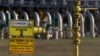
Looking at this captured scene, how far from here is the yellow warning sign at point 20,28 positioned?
16.7m

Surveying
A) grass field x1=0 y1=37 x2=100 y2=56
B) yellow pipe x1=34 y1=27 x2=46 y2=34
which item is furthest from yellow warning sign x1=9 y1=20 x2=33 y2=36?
yellow pipe x1=34 y1=27 x2=46 y2=34

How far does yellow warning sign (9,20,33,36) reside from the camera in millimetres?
16719

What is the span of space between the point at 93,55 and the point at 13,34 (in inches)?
528

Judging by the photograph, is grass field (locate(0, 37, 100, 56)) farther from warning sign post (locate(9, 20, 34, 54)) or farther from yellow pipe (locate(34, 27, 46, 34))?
yellow pipe (locate(34, 27, 46, 34))

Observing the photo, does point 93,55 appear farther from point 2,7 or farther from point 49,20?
point 2,7

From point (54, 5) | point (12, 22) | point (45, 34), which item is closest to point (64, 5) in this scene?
point (54, 5)

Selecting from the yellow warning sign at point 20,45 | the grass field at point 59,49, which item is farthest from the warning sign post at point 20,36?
the grass field at point 59,49

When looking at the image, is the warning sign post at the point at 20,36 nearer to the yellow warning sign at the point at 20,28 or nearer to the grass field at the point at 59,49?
the yellow warning sign at the point at 20,28

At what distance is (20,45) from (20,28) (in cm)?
61

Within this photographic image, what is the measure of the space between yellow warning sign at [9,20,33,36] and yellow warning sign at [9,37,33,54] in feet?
0.71

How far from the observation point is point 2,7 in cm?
7456

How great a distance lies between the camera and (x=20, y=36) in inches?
659

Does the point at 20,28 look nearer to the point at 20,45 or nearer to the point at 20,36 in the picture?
the point at 20,36

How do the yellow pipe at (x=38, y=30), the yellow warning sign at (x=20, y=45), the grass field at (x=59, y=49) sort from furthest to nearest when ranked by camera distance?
the yellow pipe at (x=38, y=30) → the grass field at (x=59, y=49) → the yellow warning sign at (x=20, y=45)
